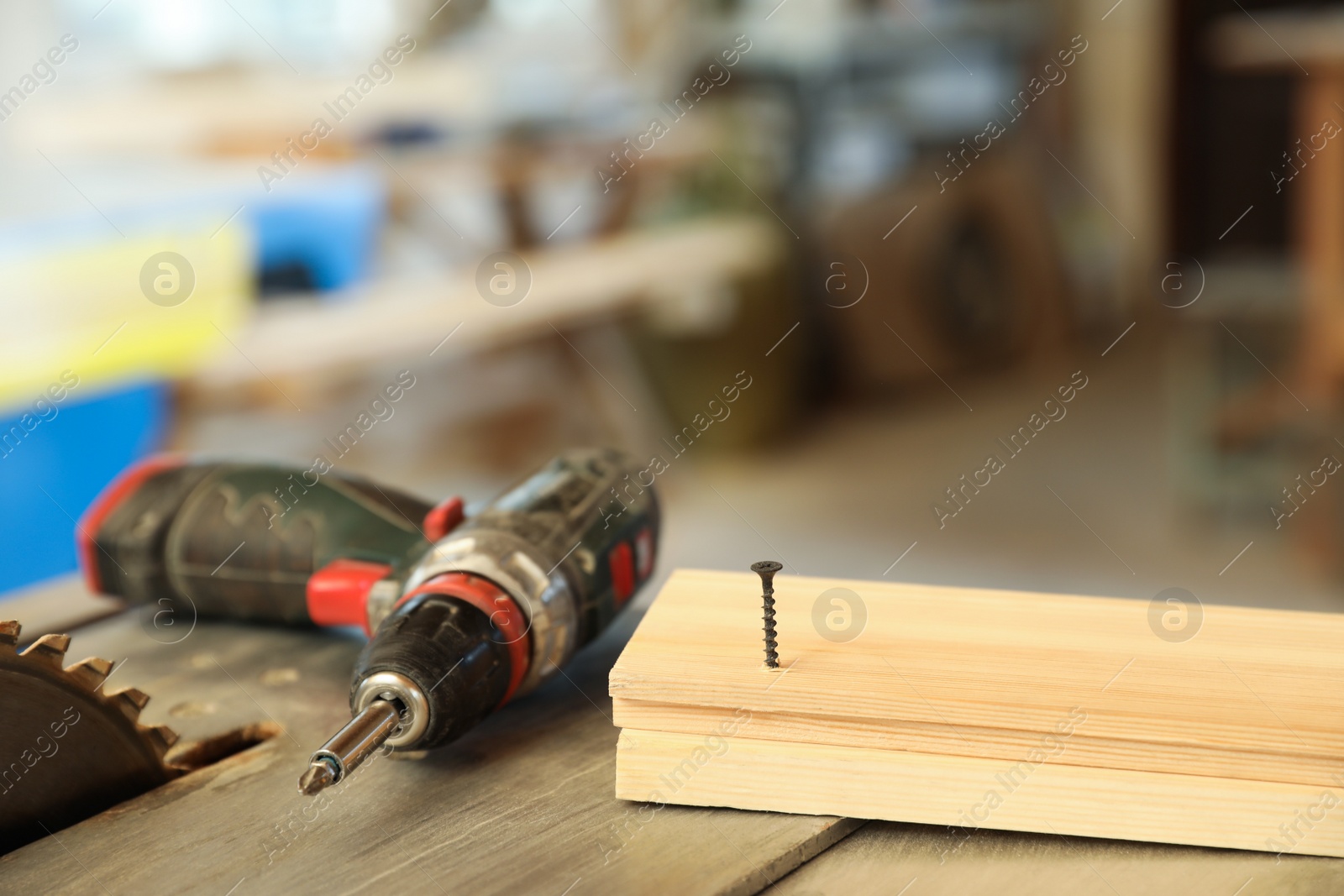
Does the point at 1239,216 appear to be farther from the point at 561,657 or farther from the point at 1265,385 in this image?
the point at 561,657

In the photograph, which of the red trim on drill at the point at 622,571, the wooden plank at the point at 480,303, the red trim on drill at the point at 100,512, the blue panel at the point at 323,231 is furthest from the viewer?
the blue panel at the point at 323,231

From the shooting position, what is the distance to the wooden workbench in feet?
2.07

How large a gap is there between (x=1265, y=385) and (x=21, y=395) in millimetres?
2808

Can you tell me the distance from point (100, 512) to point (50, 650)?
1.14 feet

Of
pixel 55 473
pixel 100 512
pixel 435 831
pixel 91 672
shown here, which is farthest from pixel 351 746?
pixel 55 473

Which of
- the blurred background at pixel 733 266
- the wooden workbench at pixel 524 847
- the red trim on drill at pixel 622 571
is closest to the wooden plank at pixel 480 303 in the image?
the blurred background at pixel 733 266

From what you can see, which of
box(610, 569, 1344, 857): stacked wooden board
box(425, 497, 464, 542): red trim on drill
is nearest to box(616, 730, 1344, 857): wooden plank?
box(610, 569, 1344, 857): stacked wooden board

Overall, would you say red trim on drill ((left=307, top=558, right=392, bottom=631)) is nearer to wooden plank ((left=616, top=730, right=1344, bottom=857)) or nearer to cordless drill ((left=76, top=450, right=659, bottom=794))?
cordless drill ((left=76, top=450, right=659, bottom=794))

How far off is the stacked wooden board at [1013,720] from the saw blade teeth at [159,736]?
0.94 ft

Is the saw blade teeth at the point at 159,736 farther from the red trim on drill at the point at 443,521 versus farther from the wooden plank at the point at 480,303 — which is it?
the wooden plank at the point at 480,303

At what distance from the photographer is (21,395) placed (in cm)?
203

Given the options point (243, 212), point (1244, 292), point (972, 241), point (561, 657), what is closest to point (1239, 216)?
point (972, 241)

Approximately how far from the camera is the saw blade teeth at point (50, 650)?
2.26 feet

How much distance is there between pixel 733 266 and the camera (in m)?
3.78
